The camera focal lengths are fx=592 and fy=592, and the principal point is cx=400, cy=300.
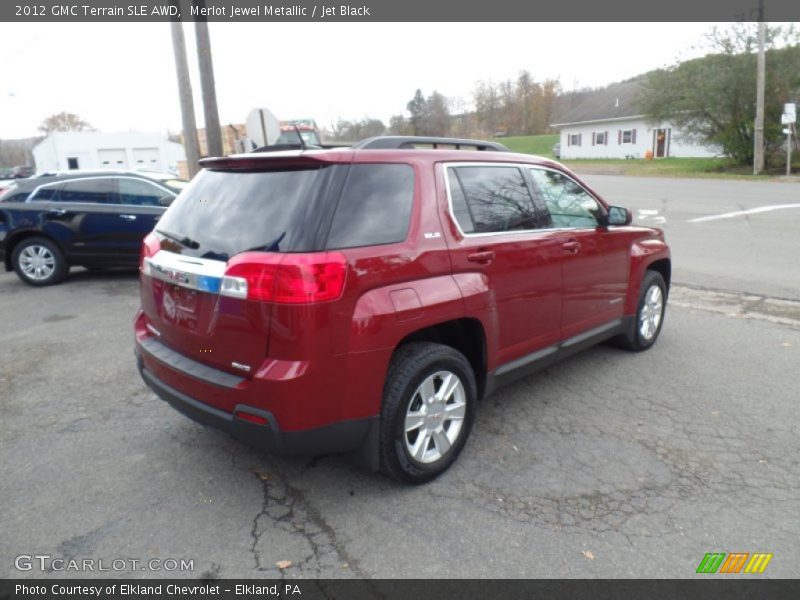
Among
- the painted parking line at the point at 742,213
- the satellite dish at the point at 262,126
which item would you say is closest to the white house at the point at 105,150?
the satellite dish at the point at 262,126

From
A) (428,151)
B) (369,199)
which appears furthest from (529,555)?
(428,151)

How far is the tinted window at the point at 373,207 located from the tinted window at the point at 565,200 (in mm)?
1343

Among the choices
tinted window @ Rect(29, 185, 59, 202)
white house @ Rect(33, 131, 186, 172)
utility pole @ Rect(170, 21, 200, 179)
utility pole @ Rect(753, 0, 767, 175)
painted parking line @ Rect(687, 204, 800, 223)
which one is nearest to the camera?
tinted window @ Rect(29, 185, 59, 202)

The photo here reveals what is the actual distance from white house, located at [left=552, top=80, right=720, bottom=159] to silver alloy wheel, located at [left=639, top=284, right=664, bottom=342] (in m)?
42.2

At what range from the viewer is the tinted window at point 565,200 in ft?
13.6

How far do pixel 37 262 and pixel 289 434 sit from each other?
7865mm

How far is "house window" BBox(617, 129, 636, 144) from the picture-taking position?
159 ft

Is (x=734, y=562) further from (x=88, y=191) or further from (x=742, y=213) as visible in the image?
(x=742, y=213)

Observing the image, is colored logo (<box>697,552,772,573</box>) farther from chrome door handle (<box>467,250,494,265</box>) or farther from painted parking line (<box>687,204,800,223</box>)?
painted parking line (<box>687,204,800,223</box>)

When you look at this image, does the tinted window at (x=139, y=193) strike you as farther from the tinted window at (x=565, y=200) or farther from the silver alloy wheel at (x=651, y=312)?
the silver alloy wheel at (x=651, y=312)

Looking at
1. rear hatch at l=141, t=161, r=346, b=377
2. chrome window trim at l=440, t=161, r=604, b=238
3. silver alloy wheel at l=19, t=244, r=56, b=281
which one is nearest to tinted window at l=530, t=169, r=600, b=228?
chrome window trim at l=440, t=161, r=604, b=238

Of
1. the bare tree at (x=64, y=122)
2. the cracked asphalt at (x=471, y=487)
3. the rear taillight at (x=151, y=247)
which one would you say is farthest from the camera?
the bare tree at (x=64, y=122)

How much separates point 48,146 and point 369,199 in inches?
2457

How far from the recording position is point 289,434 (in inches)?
109
